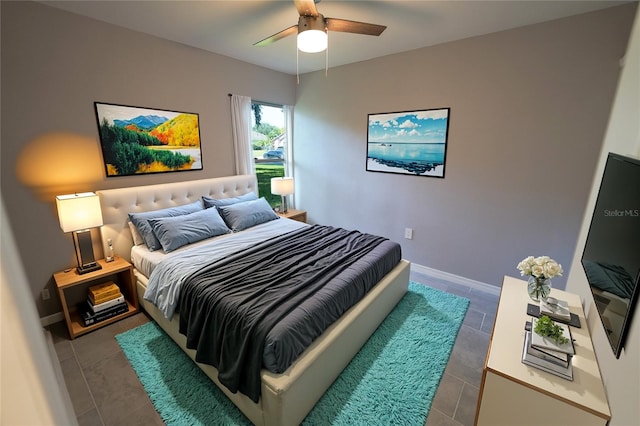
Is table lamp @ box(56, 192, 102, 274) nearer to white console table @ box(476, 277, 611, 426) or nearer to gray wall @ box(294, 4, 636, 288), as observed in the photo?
gray wall @ box(294, 4, 636, 288)

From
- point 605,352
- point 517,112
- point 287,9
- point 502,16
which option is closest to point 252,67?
point 287,9

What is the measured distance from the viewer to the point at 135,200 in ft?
9.09

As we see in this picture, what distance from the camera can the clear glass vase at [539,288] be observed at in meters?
1.79

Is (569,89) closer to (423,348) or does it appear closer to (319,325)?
(423,348)

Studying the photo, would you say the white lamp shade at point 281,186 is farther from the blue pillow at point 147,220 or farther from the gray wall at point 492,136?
the blue pillow at point 147,220

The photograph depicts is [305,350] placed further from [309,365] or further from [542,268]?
[542,268]

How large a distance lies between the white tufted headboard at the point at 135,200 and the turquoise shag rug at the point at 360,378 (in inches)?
34.6

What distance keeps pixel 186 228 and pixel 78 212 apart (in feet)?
2.64

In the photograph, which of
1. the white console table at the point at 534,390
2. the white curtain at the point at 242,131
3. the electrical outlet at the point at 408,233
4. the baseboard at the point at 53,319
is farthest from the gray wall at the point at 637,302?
the baseboard at the point at 53,319

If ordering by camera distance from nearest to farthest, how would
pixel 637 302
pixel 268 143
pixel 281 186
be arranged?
pixel 637 302 → pixel 281 186 → pixel 268 143

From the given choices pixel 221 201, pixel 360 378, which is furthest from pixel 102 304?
pixel 360 378

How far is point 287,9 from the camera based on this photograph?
2242 mm

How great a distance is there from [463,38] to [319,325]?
299 centimetres

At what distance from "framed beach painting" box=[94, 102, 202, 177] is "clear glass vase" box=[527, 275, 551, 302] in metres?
3.35
